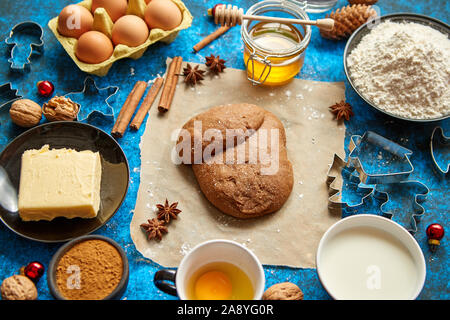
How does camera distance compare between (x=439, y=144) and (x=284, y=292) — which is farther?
(x=439, y=144)

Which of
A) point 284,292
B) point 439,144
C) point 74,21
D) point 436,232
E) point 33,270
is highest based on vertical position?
point 74,21

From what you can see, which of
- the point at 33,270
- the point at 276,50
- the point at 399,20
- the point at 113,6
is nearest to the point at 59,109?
the point at 113,6

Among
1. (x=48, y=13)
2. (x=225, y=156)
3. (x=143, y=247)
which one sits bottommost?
(x=143, y=247)

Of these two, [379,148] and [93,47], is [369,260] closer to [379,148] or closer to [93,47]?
[379,148]

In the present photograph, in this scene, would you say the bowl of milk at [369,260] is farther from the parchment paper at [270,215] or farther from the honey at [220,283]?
the honey at [220,283]

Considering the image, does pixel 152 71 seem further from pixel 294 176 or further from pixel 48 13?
pixel 294 176

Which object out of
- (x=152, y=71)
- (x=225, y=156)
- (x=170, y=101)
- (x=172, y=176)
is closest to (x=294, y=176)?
(x=225, y=156)

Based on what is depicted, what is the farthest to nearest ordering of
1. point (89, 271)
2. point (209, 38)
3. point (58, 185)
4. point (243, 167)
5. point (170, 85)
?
point (209, 38)
point (170, 85)
point (243, 167)
point (58, 185)
point (89, 271)
